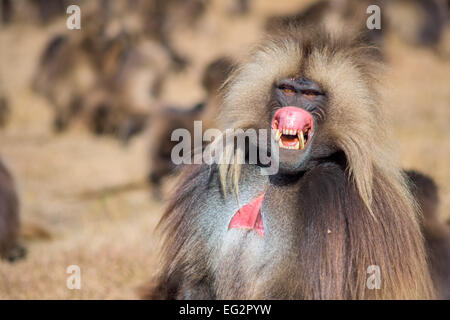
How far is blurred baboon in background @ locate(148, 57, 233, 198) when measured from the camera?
669cm

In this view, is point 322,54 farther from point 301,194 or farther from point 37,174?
point 37,174

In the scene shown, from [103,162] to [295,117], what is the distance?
6203mm

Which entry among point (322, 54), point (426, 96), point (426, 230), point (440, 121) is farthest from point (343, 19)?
point (322, 54)

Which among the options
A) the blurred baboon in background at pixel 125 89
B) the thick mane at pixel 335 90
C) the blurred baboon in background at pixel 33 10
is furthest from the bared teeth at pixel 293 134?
the blurred baboon in background at pixel 33 10

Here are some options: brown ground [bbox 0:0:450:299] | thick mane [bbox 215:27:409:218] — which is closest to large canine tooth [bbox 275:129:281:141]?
thick mane [bbox 215:27:409:218]

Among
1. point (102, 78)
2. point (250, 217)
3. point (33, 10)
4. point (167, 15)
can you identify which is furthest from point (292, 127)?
point (33, 10)

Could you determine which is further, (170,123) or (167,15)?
(167,15)

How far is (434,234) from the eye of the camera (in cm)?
359

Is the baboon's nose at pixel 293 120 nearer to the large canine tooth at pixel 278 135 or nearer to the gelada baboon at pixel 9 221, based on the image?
the large canine tooth at pixel 278 135

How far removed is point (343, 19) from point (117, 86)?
4.26m

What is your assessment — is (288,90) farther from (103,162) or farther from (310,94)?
(103,162)

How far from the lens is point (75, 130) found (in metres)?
9.88

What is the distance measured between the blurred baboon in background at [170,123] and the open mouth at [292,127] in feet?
13.0

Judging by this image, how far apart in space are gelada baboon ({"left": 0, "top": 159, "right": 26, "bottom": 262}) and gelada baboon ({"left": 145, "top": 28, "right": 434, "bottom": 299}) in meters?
2.31
